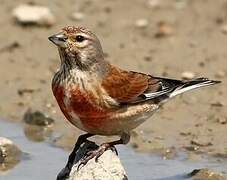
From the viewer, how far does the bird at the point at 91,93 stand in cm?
814

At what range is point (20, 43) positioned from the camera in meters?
13.1

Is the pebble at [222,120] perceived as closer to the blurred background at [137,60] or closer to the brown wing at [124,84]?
the blurred background at [137,60]

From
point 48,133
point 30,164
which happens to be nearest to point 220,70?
point 48,133

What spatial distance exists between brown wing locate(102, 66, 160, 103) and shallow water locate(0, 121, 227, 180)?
84cm

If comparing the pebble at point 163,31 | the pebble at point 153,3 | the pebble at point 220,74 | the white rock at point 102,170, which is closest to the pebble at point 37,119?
the pebble at point 220,74

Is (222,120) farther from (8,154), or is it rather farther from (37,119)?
(8,154)

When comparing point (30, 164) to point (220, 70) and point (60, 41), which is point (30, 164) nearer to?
point (60, 41)

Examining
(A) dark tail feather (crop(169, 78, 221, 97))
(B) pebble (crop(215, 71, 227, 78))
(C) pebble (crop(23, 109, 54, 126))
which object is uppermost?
(B) pebble (crop(215, 71, 227, 78))

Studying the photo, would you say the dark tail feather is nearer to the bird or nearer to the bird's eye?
the bird

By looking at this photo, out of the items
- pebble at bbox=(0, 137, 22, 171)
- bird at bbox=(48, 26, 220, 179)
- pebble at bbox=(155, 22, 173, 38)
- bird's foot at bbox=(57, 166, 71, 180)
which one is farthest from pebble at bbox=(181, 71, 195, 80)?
bird's foot at bbox=(57, 166, 71, 180)

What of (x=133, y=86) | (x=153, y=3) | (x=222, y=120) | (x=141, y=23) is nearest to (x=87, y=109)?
(x=133, y=86)

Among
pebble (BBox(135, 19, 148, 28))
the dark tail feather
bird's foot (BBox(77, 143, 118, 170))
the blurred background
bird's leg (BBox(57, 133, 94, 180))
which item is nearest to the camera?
bird's foot (BBox(77, 143, 118, 170))

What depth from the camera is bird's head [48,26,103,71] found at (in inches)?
320

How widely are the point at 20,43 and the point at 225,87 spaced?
3207 millimetres
